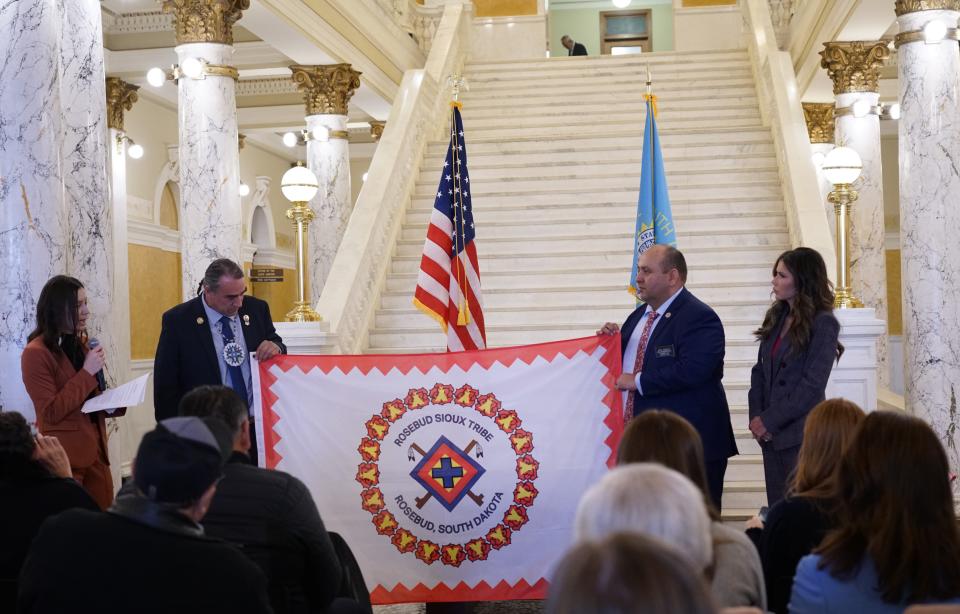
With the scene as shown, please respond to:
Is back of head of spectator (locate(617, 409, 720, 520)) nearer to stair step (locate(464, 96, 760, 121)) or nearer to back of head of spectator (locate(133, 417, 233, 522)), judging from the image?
back of head of spectator (locate(133, 417, 233, 522))

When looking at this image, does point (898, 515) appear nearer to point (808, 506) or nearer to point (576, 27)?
point (808, 506)

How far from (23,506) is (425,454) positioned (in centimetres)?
212

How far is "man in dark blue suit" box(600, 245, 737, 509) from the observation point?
4.97 m

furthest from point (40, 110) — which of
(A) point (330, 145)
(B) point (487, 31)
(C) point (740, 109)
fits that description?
(B) point (487, 31)

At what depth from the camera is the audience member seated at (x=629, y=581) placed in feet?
4.45

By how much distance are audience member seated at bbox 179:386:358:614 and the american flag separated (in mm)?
3768

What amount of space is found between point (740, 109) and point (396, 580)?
1043cm

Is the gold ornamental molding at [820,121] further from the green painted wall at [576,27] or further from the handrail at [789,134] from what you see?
the green painted wall at [576,27]

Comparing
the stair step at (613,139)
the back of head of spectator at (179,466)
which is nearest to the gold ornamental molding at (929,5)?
the stair step at (613,139)

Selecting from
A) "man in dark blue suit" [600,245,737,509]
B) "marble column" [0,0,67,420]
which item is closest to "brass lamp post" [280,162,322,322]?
"marble column" [0,0,67,420]

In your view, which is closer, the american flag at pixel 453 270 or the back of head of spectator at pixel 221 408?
the back of head of spectator at pixel 221 408

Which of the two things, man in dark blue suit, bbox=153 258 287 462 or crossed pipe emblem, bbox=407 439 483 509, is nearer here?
crossed pipe emblem, bbox=407 439 483 509

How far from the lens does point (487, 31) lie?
65.3 feet

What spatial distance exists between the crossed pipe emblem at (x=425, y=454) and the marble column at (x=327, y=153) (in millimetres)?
9700
